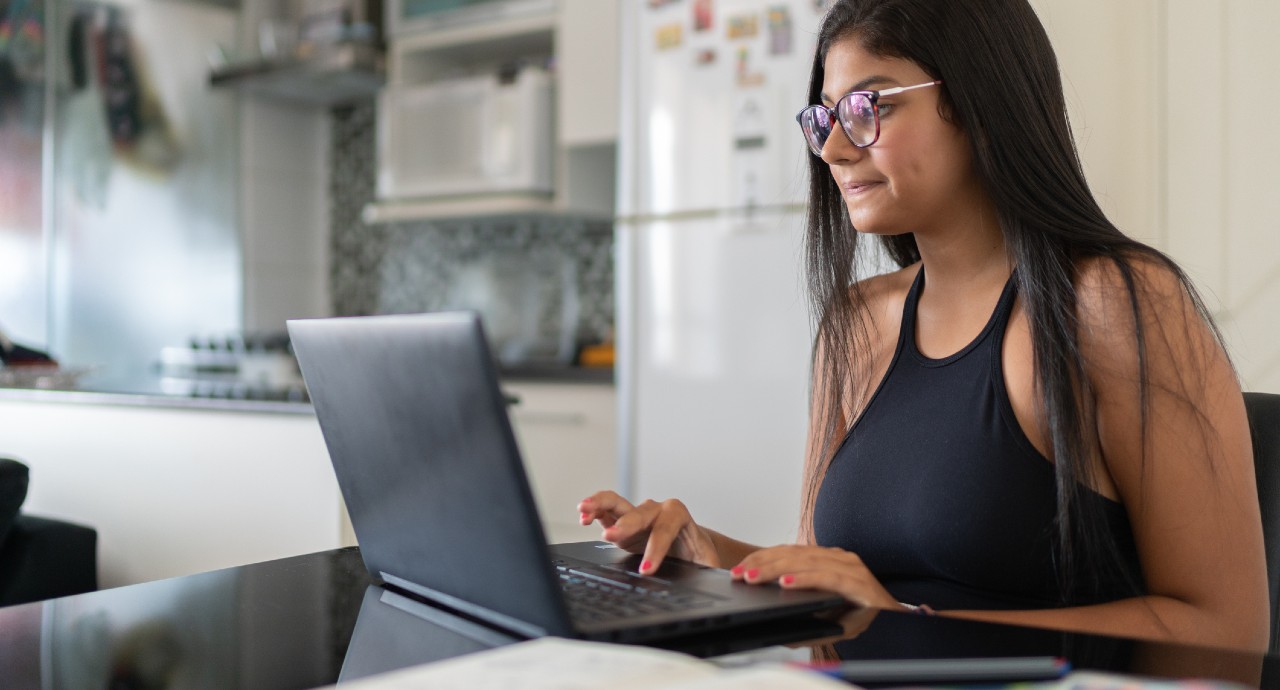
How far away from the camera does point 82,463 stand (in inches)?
97.5

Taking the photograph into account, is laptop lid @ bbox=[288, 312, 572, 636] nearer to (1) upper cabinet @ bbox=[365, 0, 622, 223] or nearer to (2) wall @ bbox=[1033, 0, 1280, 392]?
(2) wall @ bbox=[1033, 0, 1280, 392]

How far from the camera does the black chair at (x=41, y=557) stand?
1.91 m

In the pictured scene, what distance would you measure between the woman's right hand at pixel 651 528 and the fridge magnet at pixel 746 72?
6.06ft

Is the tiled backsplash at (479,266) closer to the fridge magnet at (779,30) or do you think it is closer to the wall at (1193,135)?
the fridge magnet at (779,30)

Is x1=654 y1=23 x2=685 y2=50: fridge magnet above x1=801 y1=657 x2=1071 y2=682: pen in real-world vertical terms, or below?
above

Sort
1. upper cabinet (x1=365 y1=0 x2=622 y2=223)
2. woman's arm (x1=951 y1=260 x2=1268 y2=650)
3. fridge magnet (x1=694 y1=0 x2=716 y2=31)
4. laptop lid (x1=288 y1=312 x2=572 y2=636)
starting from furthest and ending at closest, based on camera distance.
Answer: upper cabinet (x1=365 y1=0 x2=622 y2=223), fridge magnet (x1=694 y1=0 x2=716 y2=31), woman's arm (x1=951 y1=260 x2=1268 y2=650), laptop lid (x1=288 y1=312 x2=572 y2=636)

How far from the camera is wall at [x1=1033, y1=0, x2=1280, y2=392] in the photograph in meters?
2.15

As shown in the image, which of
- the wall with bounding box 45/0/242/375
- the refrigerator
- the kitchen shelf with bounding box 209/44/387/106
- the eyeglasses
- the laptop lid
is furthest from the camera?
the wall with bounding box 45/0/242/375

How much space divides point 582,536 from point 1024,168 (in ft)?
8.19

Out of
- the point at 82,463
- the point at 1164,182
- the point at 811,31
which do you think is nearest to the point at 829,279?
the point at 1164,182

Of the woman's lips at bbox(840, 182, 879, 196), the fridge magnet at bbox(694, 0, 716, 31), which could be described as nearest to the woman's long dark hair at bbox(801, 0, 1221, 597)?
the woman's lips at bbox(840, 182, 879, 196)

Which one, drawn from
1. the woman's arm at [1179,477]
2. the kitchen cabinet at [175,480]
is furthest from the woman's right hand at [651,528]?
the kitchen cabinet at [175,480]

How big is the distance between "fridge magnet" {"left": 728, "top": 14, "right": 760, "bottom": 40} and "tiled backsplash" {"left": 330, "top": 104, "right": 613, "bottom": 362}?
1.23 meters

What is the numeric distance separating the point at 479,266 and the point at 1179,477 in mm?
3449
